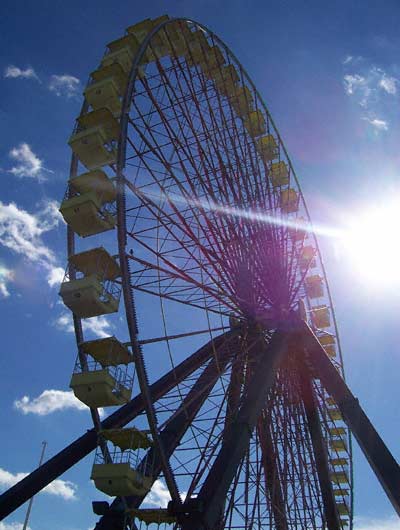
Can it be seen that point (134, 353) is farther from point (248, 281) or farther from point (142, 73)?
point (142, 73)

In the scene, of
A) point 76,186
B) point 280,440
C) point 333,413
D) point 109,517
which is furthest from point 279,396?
point 76,186

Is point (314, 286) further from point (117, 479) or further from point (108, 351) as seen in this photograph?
point (117, 479)

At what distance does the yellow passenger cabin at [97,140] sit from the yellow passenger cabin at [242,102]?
282 inches

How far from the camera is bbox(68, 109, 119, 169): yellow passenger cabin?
12.8 metres

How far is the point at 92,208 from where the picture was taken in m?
11.9

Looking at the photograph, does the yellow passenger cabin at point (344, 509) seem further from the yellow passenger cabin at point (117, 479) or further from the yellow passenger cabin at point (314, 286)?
the yellow passenger cabin at point (117, 479)

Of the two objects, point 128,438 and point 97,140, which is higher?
point 97,140

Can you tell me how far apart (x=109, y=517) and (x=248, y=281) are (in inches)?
296

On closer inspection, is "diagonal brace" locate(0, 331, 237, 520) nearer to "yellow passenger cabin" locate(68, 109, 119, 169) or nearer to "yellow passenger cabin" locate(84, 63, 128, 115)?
"yellow passenger cabin" locate(68, 109, 119, 169)

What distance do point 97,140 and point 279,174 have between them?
9.64 m

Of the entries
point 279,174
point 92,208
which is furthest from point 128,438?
point 279,174

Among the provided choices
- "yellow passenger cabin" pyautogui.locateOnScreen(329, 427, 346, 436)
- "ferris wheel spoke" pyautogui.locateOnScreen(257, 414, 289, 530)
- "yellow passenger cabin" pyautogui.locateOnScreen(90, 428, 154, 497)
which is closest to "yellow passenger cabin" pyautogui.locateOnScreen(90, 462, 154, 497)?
"yellow passenger cabin" pyautogui.locateOnScreen(90, 428, 154, 497)

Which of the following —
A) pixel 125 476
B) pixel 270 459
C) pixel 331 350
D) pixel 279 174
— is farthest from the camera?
pixel 331 350

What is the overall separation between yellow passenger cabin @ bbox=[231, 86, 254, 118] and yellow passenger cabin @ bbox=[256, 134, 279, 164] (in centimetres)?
123
